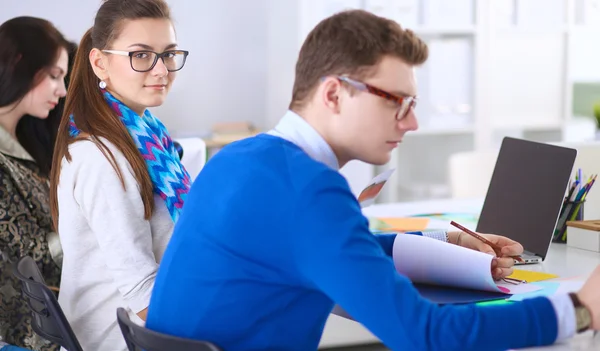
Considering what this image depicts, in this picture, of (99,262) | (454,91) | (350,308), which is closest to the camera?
(350,308)

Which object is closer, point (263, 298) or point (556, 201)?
point (263, 298)

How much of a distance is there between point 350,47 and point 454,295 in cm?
58

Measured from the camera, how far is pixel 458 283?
1.71 m

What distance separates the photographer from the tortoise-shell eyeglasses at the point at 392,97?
1350 mm

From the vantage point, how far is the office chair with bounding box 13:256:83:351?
169 centimetres

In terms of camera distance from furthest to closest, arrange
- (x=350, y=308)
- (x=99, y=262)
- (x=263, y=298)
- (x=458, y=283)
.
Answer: (x=99, y=262)
(x=458, y=283)
(x=263, y=298)
(x=350, y=308)

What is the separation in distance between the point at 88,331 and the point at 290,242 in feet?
2.99

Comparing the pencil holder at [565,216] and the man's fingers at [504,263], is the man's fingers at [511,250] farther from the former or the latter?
the pencil holder at [565,216]

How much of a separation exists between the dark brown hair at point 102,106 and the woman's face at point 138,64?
0.02 metres

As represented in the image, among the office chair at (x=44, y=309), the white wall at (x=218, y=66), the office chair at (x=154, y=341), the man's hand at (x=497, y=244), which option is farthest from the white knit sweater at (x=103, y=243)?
the white wall at (x=218, y=66)

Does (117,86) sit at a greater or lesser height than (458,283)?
greater

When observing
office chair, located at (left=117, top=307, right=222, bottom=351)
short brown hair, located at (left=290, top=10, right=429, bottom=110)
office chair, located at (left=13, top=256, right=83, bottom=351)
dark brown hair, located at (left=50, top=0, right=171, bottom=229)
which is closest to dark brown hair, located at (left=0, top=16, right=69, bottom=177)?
dark brown hair, located at (left=50, top=0, right=171, bottom=229)

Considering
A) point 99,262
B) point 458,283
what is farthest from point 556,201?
point 99,262

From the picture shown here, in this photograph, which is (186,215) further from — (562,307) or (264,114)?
(264,114)
